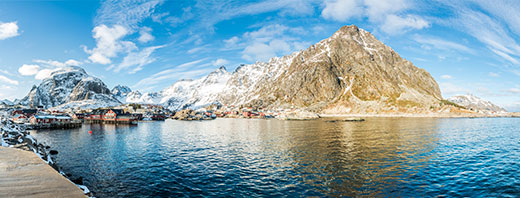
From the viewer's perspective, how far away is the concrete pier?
1448 centimetres

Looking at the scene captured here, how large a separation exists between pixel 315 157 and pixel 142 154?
29512 mm

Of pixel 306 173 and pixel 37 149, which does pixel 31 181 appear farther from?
pixel 37 149

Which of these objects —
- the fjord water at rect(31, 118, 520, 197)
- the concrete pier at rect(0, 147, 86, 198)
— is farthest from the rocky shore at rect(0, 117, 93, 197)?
the fjord water at rect(31, 118, 520, 197)

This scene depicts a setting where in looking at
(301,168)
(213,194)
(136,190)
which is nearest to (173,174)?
(136,190)

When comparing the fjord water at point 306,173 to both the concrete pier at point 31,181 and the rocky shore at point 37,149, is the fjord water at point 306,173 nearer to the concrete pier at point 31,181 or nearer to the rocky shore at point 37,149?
the rocky shore at point 37,149

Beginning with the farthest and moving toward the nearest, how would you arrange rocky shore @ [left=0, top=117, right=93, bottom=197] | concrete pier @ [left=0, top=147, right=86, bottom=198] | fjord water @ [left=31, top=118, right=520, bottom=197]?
rocky shore @ [left=0, top=117, right=93, bottom=197] < fjord water @ [left=31, top=118, right=520, bottom=197] < concrete pier @ [left=0, top=147, right=86, bottom=198]

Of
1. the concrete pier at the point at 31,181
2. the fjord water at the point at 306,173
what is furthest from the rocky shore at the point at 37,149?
the fjord water at the point at 306,173

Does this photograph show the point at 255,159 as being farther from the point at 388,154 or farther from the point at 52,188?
the point at 52,188

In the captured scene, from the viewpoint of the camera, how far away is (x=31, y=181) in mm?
16750

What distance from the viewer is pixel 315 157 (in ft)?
116

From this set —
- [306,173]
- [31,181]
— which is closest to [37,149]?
[31,181]

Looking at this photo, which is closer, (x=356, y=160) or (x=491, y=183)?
(x=491, y=183)

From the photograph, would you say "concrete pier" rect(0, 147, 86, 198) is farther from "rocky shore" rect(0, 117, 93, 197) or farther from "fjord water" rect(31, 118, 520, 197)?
"fjord water" rect(31, 118, 520, 197)

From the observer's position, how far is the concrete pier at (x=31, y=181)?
14484 mm
